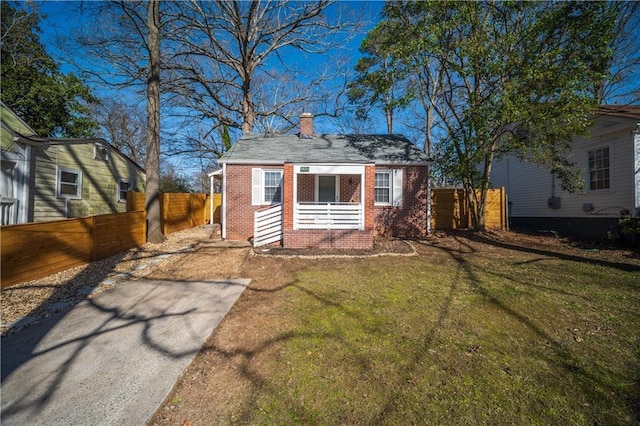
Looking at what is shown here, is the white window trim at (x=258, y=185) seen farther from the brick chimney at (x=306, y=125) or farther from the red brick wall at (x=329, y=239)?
the brick chimney at (x=306, y=125)

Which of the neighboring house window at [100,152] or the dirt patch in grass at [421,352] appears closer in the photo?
the dirt patch in grass at [421,352]

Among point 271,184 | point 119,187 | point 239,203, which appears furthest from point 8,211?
point 271,184

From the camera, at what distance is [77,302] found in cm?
440

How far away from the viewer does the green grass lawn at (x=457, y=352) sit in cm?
210

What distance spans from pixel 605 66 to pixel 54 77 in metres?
24.0

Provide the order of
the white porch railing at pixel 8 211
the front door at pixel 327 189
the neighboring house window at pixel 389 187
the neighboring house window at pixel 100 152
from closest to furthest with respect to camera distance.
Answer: the white porch railing at pixel 8 211
the neighboring house window at pixel 389 187
the front door at pixel 327 189
the neighboring house window at pixel 100 152

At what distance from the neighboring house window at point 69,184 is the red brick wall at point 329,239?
28.8 ft

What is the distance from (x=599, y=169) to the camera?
9805 millimetres

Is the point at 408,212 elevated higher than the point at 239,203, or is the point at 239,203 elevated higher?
the point at 239,203

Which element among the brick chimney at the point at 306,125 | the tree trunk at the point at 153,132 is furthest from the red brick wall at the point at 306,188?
the tree trunk at the point at 153,132

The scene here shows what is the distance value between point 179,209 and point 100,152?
12.9ft

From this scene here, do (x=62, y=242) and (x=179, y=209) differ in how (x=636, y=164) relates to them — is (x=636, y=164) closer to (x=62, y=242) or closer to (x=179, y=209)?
(x=62, y=242)

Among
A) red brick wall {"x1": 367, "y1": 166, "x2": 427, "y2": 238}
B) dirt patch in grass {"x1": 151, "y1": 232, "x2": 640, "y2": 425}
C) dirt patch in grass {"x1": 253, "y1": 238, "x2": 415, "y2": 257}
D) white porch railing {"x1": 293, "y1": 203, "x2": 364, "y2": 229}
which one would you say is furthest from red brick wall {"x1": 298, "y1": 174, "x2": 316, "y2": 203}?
dirt patch in grass {"x1": 151, "y1": 232, "x2": 640, "y2": 425}

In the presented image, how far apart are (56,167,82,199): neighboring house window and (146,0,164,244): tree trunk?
3.50m
